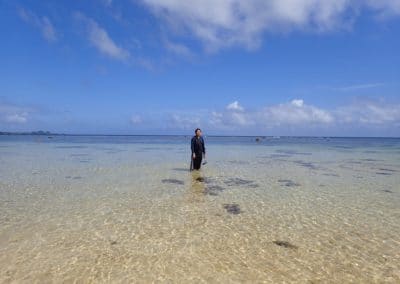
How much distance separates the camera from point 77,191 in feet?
46.6

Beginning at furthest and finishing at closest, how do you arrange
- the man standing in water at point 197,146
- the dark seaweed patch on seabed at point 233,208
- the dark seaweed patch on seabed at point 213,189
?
the man standing in water at point 197,146 → the dark seaweed patch on seabed at point 213,189 → the dark seaweed patch on seabed at point 233,208

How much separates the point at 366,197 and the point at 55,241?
12.3m

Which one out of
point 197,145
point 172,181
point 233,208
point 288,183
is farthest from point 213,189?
point 197,145

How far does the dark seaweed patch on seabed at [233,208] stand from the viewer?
11.0m

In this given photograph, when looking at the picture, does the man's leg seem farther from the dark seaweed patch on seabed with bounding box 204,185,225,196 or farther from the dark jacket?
the dark seaweed patch on seabed with bounding box 204,185,225,196

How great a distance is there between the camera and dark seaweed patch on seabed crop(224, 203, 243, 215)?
11.0 meters

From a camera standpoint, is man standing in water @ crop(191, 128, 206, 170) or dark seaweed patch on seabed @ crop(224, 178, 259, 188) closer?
dark seaweed patch on seabed @ crop(224, 178, 259, 188)

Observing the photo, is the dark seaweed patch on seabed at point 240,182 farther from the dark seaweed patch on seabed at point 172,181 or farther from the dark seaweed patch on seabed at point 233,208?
the dark seaweed patch on seabed at point 233,208

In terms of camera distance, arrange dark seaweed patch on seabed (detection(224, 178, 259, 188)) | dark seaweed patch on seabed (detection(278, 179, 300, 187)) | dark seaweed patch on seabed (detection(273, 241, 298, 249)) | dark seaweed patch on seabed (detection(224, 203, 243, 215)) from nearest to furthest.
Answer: dark seaweed patch on seabed (detection(273, 241, 298, 249)) → dark seaweed patch on seabed (detection(224, 203, 243, 215)) → dark seaweed patch on seabed (detection(224, 178, 259, 188)) → dark seaweed patch on seabed (detection(278, 179, 300, 187))

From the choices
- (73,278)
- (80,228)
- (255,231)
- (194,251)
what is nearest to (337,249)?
(255,231)

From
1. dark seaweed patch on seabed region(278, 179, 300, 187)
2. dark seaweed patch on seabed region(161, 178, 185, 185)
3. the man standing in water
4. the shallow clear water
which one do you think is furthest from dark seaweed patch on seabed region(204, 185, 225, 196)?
the man standing in water

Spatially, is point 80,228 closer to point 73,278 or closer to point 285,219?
point 73,278


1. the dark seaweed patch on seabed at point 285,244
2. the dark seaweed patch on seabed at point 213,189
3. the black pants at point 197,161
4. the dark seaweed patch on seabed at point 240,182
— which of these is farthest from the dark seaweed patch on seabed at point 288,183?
the dark seaweed patch on seabed at point 285,244

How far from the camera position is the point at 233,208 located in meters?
11.5
